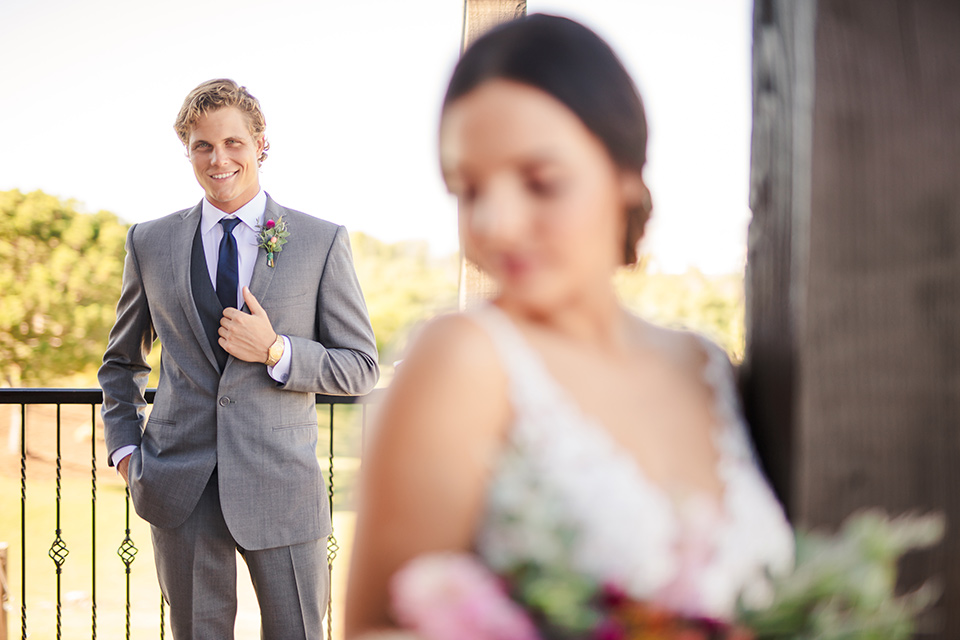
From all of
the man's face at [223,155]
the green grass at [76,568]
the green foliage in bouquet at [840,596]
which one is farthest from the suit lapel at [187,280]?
the green foliage in bouquet at [840,596]

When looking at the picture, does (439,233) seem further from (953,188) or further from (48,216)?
(48,216)

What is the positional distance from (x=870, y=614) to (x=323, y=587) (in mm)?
1906

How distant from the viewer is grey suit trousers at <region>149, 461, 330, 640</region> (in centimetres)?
200

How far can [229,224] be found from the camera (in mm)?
2084

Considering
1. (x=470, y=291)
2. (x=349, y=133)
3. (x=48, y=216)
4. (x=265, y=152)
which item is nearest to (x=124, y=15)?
(x=349, y=133)

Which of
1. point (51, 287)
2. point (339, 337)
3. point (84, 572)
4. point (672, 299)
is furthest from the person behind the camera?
point (51, 287)

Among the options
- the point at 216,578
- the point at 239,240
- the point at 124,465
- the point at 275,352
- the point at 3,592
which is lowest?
the point at 3,592

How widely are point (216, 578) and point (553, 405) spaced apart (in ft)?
5.84

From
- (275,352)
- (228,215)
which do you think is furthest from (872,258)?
(228,215)

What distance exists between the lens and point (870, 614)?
1.79 feet

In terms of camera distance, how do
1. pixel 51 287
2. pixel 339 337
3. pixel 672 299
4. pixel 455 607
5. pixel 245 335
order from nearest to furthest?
pixel 455 607 → pixel 672 299 → pixel 245 335 → pixel 339 337 → pixel 51 287

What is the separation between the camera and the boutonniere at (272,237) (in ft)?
Answer: 6.71

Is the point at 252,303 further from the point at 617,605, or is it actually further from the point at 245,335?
the point at 617,605

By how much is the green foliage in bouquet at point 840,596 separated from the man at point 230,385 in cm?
164
